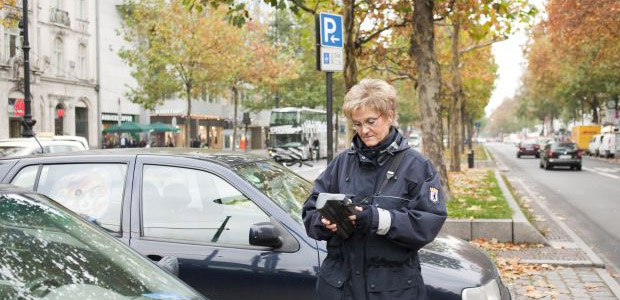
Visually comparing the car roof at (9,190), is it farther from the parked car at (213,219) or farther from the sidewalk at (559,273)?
the sidewalk at (559,273)

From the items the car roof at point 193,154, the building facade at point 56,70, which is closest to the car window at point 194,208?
the car roof at point 193,154

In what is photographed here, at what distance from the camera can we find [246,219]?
12.8 ft

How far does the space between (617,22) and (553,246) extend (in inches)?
758

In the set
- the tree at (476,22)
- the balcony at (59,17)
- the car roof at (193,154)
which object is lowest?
the car roof at (193,154)

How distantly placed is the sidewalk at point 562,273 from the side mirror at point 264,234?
3.51m

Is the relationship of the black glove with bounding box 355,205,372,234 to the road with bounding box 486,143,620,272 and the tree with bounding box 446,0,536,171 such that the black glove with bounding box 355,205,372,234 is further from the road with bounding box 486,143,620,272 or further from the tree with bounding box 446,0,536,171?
the tree with bounding box 446,0,536,171

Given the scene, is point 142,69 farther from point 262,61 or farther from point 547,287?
point 547,287

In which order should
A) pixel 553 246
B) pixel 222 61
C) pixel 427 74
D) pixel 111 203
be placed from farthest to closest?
pixel 222 61 < pixel 427 74 < pixel 553 246 < pixel 111 203

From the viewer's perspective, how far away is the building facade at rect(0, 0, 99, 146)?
32219 millimetres

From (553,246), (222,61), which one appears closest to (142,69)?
(222,61)

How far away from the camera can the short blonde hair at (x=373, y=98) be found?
2.88 meters

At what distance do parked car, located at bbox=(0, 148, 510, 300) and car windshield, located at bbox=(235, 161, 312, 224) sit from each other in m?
0.01

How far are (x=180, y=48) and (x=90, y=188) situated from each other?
2784 centimetres

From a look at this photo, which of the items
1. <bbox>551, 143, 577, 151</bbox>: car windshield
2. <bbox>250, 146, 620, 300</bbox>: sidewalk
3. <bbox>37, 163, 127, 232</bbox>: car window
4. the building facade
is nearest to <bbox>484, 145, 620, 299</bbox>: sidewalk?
<bbox>250, 146, 620, 300</bbox>: sidewalk
